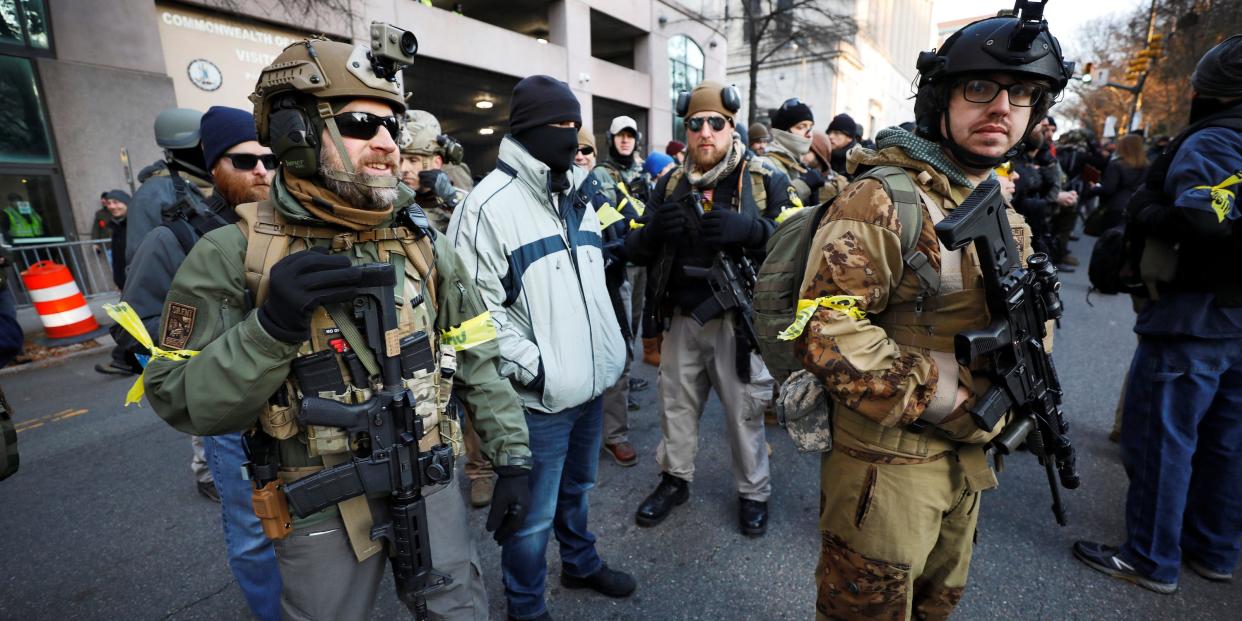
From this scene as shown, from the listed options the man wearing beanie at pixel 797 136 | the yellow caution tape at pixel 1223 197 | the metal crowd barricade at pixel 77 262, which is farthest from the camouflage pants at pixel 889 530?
the metal crowd barricade at pixel 77 262

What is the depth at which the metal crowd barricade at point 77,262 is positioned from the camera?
7.23 m

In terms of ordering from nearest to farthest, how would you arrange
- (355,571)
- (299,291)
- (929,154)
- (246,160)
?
(299,291)
(355,571)
(929,154)
(246,160)

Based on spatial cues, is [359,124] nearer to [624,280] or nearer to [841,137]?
[624,280]

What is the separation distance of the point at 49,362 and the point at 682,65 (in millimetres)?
18798

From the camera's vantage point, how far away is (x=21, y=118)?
7.67 metres

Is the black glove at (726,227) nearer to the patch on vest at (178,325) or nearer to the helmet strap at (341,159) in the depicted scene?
the helmet strap at (341,159)

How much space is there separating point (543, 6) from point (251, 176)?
15.7m

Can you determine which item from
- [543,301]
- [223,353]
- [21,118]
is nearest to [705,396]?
[543,301]

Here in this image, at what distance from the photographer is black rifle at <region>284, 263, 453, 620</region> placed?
1.37m

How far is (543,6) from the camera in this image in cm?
1575

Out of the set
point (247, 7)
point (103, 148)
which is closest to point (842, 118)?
point (247, 7)

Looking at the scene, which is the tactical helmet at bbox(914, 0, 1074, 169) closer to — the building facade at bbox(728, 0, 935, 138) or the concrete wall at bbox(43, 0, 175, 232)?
the concrete wall at bbox(43, 0, 175, 232)

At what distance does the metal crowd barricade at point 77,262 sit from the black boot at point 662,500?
8724 mm

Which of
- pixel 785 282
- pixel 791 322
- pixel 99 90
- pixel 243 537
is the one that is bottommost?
pixel 243 537
